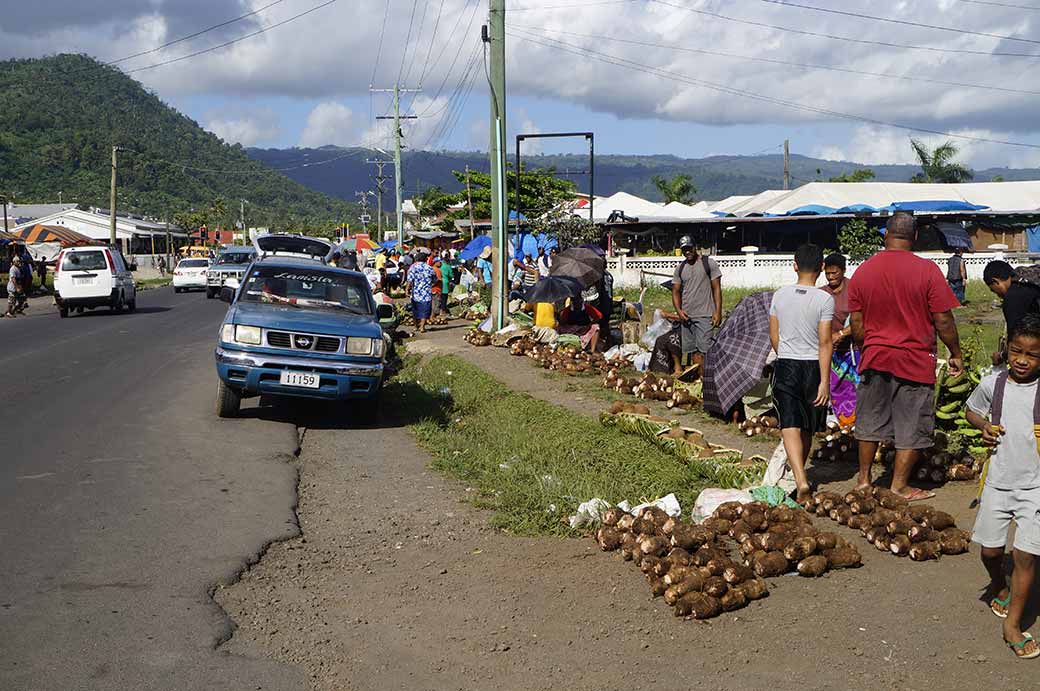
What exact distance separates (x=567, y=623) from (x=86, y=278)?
85.0 ft

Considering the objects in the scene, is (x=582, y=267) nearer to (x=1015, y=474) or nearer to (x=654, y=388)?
(x=654, y=388)

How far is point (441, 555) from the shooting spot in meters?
6.56

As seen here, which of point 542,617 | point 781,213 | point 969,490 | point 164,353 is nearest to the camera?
point 542,617

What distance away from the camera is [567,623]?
527 cm

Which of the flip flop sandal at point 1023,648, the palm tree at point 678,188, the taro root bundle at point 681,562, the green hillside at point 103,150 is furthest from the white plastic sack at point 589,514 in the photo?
the green hillside at point 103,150

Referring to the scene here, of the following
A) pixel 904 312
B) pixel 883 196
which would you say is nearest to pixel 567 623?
pixel 904 312

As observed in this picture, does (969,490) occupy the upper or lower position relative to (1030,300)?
lower

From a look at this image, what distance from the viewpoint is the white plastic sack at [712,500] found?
6.85m

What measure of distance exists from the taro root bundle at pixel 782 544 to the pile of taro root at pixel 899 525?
271 mm

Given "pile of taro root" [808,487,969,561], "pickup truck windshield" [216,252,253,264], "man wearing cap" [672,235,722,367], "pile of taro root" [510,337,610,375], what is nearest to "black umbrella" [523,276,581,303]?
"pile of taro root" [510,337,610,375]

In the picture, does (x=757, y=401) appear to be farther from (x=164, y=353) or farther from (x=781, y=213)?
(x=781, y=213)

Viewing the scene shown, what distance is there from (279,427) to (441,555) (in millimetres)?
4905

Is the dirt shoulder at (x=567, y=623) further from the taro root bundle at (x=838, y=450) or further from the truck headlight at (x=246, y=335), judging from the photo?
the truck headlight at (x=246, y=335)

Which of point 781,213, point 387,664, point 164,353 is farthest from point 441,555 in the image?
point 781,213
